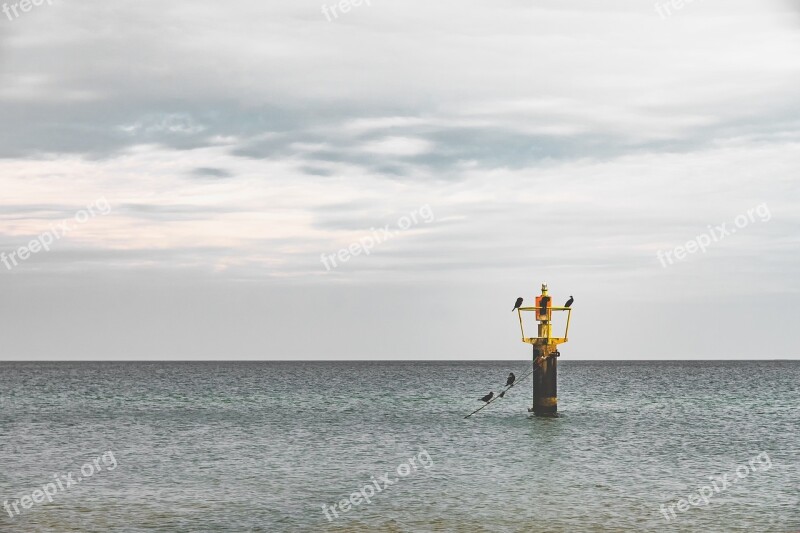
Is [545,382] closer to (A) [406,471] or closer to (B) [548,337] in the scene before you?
(B) [548,337]

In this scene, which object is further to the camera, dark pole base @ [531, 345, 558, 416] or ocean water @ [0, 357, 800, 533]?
dark pole base @ [531, 345, 558, 416]

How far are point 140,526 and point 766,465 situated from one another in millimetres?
23425

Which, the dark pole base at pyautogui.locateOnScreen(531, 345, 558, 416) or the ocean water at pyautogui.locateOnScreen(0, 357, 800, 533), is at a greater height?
the dark pole base at pyautogui.locateOnScreen(531, 345, 558, 416)

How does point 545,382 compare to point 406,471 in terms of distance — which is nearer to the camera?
point 406,471

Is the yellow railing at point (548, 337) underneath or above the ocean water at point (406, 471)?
above

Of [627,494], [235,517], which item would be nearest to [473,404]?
[627,494]

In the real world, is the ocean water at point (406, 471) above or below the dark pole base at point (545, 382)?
below

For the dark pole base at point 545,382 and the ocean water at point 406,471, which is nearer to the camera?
the ocean water at point 406,471

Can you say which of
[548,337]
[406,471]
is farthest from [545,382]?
[406,471]

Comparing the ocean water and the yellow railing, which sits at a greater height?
the yellow railing

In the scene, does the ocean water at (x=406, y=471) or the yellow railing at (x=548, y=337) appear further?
the yellow railing at (x=548, y=337)

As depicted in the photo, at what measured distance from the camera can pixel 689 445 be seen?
133 feet

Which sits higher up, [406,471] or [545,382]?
[545,382]

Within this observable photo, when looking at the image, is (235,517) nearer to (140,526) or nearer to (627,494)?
(140,526)
